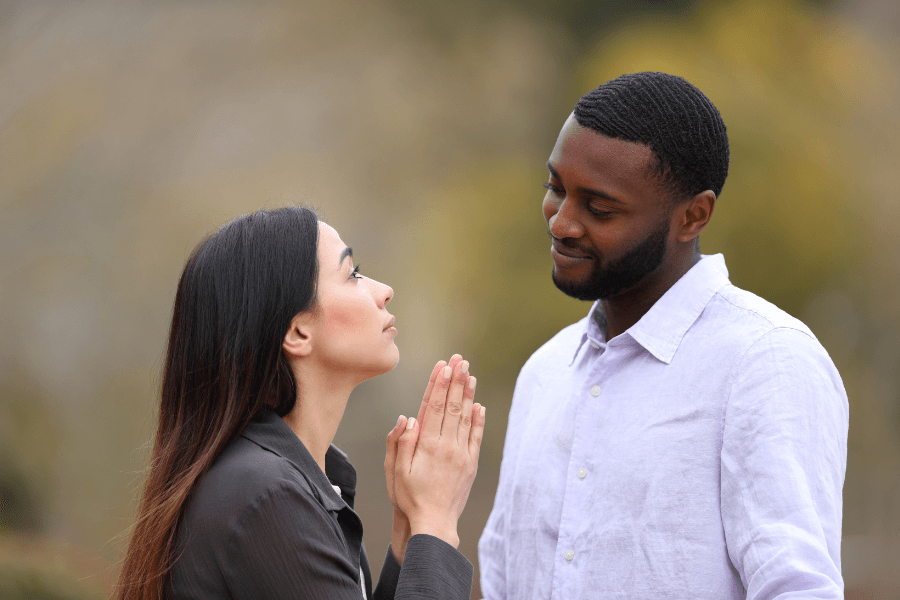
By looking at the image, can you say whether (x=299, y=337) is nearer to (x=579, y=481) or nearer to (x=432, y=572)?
(x=432, y=572)

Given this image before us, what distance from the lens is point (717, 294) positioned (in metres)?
2.03

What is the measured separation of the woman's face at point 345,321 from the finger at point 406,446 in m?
0.16

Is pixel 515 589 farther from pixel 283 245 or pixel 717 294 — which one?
pixel 283 245

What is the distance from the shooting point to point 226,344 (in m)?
1.77

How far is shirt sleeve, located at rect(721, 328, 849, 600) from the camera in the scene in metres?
1.60

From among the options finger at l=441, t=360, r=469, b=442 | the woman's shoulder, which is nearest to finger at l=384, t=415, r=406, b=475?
finger at l=441, t=360, r=469, b=442

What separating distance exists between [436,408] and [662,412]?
0.55 meters

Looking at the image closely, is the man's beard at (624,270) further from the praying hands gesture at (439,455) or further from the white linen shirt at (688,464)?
the praying hands gesture at (439,455)

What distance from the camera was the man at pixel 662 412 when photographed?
169cm

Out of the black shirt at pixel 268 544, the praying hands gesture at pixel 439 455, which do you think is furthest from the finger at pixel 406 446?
the black shirt at pixel 268 544

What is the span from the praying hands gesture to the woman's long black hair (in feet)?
1.04

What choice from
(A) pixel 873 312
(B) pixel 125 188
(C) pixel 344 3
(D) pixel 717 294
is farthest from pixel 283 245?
(A) pixel 873 312

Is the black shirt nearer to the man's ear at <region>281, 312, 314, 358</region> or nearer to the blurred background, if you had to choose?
the man's ear at <region>281, 312, 314, 358</region>

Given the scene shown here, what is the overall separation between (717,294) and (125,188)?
19.9ft
